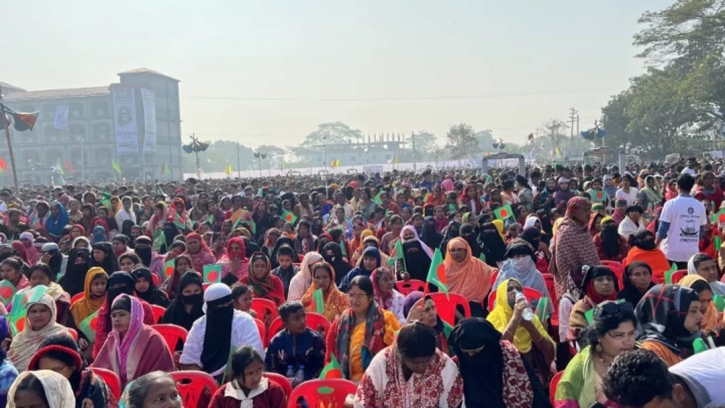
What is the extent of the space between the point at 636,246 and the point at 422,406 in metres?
3.92

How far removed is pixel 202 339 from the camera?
4730mm

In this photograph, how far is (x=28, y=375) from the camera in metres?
3.07

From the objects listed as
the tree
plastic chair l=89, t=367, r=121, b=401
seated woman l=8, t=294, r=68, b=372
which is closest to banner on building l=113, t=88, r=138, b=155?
the tree

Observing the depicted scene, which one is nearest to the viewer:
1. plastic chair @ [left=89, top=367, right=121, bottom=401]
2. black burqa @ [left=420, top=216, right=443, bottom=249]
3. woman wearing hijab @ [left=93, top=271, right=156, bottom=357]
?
plastic chair @ [left=89, top=367, right=121, bottom=401]

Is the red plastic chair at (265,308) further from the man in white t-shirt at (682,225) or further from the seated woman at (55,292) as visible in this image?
the man in white t-shirt at (682,225)

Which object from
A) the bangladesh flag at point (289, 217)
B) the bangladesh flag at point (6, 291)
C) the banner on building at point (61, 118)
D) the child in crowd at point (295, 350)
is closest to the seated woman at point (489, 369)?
the child in crowd at point (295, 350)

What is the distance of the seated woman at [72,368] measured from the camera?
348 cm

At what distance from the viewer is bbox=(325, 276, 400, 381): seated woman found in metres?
4.49

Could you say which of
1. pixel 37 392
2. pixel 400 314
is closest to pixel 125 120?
pixel 400 314

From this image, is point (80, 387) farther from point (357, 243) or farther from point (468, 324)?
point (357, 243)

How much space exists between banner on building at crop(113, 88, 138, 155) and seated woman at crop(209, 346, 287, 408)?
6601 cm

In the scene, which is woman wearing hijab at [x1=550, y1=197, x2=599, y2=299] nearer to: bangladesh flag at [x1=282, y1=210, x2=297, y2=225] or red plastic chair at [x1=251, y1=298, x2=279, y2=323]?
red plastic chair at [x1=251, y1=298, x2=279, y2=323]

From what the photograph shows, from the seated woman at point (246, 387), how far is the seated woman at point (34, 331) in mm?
1522

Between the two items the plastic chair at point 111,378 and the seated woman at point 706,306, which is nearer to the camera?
the seated woman at point 706,306
